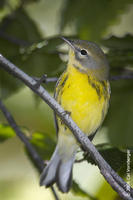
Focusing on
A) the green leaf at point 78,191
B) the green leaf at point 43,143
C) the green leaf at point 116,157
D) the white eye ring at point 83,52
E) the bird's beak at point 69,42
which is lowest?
the green leaf at point 78,191

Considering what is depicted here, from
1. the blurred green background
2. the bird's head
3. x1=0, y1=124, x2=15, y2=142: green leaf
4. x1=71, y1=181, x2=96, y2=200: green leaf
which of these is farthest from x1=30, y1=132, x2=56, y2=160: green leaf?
the bird's head

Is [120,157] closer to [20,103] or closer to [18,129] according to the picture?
[18,129]

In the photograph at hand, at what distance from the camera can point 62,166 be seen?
201 centimetres

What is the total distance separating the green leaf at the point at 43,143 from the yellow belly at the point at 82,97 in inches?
8.9

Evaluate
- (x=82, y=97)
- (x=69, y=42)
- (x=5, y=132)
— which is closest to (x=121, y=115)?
(x=82, y=97)

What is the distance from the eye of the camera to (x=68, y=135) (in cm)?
205

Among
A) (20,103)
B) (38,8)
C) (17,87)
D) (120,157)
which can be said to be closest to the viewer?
(120,157)

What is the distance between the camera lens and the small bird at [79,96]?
6.02 feet

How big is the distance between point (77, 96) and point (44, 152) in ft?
1.49

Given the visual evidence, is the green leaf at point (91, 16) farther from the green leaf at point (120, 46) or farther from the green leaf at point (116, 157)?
the green leaf at point (116, 157)

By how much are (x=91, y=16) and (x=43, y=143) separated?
0.87 m

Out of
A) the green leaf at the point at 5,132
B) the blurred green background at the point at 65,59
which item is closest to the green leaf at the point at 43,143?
the blurred green background at the point at 65,59

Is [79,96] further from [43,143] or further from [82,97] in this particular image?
[43,143]

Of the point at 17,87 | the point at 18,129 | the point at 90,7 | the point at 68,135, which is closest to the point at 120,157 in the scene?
the point at 68,135
